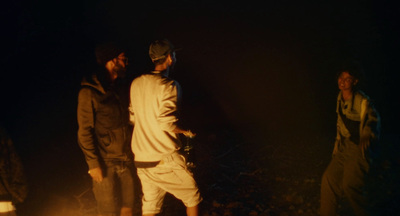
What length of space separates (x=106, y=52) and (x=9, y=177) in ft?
5.32

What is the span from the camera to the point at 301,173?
214 inches

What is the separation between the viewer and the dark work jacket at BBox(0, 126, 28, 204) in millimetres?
2563

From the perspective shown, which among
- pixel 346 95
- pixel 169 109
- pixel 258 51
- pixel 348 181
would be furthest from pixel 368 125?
pixel 258 51

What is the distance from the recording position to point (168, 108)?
2.56m

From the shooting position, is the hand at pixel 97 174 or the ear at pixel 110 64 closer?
the hand at pixel 97 174

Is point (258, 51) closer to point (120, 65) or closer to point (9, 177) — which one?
point (120, 65)

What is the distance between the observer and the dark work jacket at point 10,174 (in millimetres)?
2563

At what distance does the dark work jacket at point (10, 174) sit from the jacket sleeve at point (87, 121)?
2.10ft

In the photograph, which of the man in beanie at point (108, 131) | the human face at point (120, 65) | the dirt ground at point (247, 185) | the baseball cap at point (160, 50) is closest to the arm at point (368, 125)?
the dirt ground at point (247, 185)

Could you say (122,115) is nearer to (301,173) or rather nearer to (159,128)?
(159,128)

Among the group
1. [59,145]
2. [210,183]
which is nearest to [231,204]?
[210,183]

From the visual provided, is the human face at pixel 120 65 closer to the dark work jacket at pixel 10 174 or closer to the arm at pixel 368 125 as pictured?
the dark work jacket at pixel 10 174

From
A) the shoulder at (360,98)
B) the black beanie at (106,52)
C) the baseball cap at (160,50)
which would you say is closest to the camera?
the baseball cap at (160,50)

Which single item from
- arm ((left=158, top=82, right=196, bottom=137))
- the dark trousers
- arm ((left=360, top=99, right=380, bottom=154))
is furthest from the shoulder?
arm ((left=158, top=82, right=196, bottom=137))
